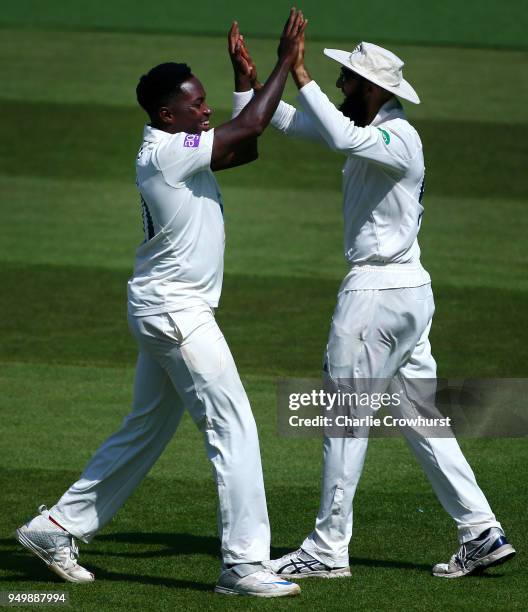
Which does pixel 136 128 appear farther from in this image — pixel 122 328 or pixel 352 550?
pixel 352 550

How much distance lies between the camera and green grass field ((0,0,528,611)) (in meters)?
6.76

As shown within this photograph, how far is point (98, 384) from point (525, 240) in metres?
7.26

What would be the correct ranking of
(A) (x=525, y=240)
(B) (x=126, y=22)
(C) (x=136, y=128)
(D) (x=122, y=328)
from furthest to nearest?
(B) (x=126, y=22) → (C) (x=136, y=128) → (A) (x=525, y=240) → (D) (x=122, y=328)

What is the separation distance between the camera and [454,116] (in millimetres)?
22453

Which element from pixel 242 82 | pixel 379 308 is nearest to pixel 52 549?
pixel 379 308

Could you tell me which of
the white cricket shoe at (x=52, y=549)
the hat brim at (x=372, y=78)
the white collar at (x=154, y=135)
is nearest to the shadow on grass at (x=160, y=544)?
the white cricket shoe at (x=52, y=549)

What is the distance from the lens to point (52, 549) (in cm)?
626

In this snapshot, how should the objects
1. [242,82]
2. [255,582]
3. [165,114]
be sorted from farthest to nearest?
[242,82] → [165,114] → [255,582]

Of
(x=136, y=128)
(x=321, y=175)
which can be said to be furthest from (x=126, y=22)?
(x=321, y=175)

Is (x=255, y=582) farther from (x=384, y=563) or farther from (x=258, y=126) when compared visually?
(x=258, y=126)

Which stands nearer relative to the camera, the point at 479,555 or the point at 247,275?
the point at 479,555

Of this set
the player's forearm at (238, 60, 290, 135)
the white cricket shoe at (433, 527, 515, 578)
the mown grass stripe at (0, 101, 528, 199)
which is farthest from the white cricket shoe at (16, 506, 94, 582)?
the mown grass stripe at (0, 101, 528, 199)

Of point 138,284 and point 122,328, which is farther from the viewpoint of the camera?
point 122,328

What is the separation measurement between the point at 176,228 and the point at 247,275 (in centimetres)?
817
